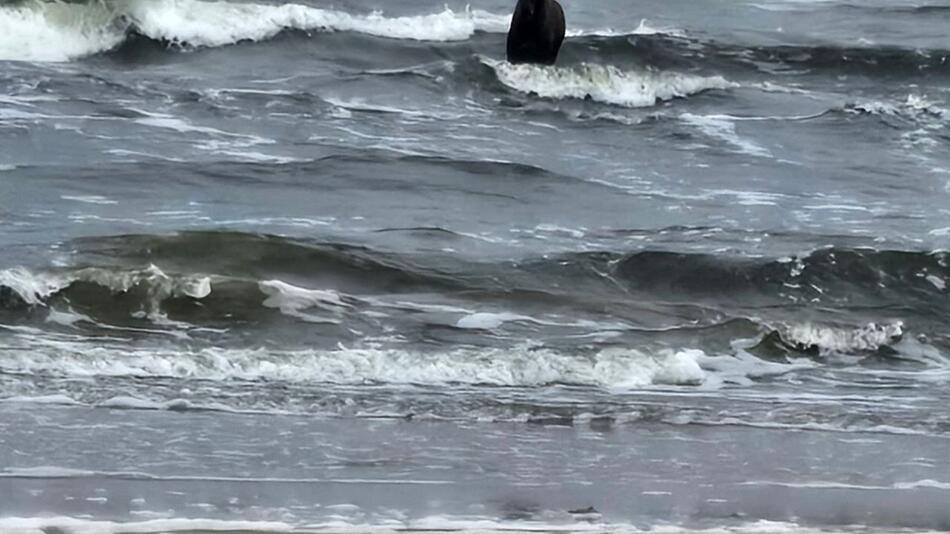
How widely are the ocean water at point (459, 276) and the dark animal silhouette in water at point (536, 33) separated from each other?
0.21 m

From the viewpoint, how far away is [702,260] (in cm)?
1012

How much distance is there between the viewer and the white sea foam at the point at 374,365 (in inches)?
268

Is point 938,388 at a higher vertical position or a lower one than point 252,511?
lower

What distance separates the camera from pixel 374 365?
283 inches

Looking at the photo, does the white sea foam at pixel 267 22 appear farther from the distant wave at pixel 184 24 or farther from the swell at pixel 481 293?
the swell at pixel 481 293

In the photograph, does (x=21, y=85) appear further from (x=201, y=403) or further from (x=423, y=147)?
(x=201, y=403)

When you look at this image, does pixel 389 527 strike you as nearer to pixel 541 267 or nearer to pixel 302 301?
pixel 302 301

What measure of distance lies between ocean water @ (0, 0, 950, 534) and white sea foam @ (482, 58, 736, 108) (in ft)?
0.14

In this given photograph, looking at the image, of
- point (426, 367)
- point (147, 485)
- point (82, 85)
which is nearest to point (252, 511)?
point (147, 485)

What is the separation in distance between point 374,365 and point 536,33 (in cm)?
949

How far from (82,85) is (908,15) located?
1108 cm

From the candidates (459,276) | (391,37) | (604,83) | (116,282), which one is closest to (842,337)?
(459,276)

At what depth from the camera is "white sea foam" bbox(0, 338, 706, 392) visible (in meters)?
6.80

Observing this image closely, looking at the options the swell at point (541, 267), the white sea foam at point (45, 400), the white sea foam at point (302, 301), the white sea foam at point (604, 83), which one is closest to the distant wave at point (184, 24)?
the white sea foam at point (604, 83)
